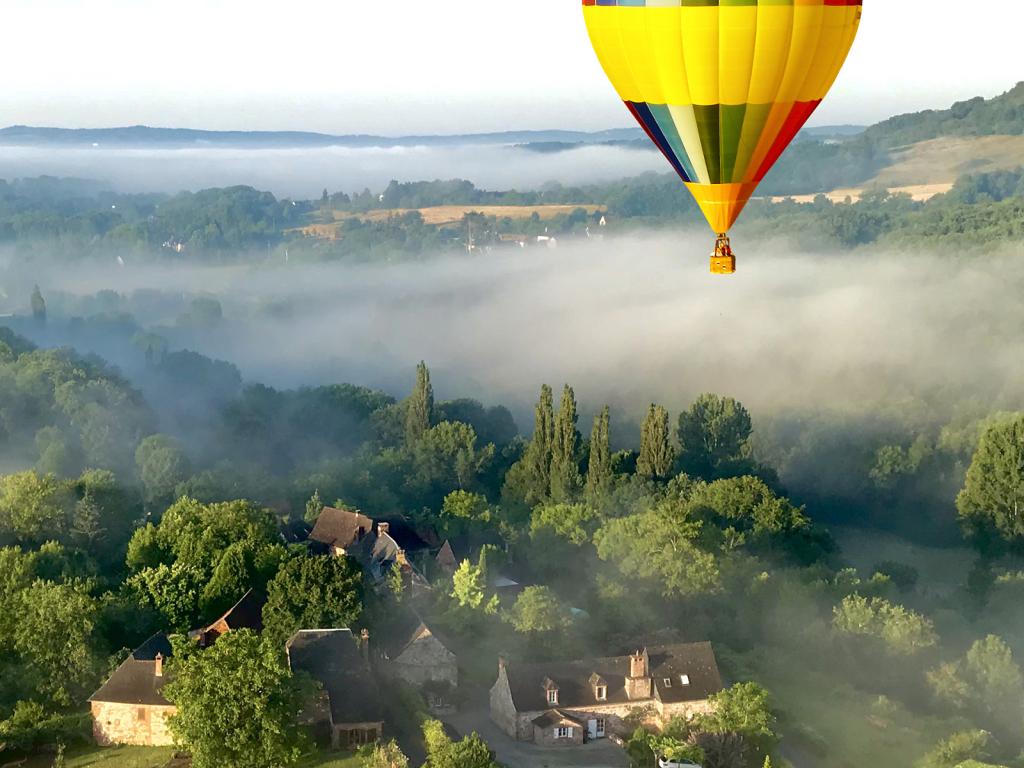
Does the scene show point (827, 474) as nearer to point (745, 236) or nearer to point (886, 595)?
point (886, 595)

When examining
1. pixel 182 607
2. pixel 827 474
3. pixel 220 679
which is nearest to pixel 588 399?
pixel 827 474

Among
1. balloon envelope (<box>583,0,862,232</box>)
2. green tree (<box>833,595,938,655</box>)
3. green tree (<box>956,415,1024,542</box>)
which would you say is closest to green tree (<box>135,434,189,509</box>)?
green tree (<box>833,595,938,655</box>)

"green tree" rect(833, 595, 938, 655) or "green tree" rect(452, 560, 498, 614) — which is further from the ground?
"green tree" rect(452, 560, 498, 614)

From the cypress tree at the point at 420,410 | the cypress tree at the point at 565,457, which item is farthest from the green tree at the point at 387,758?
the cypress tree at the point at 420,410

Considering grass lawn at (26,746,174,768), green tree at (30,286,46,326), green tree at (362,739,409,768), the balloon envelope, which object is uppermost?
the balloon envelope

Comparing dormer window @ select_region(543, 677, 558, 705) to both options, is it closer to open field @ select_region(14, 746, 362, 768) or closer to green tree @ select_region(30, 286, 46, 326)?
open field @ select_region(14, 746, 362, 768)

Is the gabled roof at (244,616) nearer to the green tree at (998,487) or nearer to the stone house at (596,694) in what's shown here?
the stone house at (596,694)
